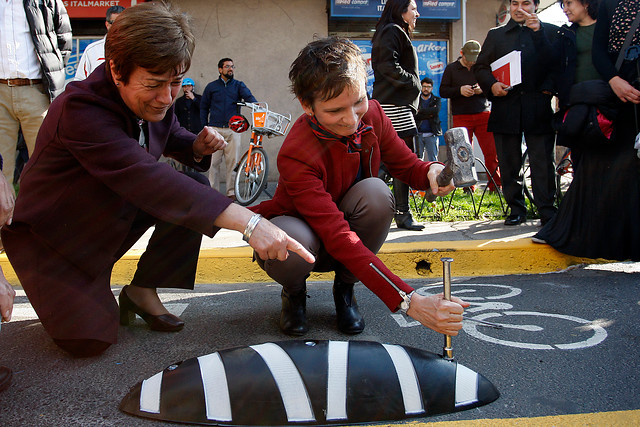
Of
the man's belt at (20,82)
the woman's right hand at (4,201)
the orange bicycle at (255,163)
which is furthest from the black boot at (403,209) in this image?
the woman's right hand at (4,201)

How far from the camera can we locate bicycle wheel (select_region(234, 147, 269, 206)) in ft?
22.8

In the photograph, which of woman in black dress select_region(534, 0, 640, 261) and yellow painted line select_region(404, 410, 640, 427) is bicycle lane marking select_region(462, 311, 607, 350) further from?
woman in black dress select_region(534, 0, 640, 261)

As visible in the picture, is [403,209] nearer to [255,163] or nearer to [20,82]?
[255,163]

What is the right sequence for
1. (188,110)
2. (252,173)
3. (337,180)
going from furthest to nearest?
(188,110)
(252,173)
(337,180)

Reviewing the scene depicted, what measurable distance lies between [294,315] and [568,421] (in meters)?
1.23

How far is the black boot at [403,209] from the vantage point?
4.60m

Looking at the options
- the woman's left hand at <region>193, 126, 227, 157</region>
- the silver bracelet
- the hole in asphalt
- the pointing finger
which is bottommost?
the hole in asphalt

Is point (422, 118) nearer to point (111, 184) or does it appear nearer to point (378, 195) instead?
point (378, 195)

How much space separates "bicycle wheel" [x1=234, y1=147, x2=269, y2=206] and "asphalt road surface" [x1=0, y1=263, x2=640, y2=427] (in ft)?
→ 11.8

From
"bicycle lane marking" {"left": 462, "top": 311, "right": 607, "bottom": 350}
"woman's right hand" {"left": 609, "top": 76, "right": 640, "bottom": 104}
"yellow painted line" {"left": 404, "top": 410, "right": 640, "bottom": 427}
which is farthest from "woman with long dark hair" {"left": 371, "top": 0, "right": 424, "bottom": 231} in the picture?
"yellow painted line" {"left": 404, "top": 410, "right": 640, "bottom": 427}

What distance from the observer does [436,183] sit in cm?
229

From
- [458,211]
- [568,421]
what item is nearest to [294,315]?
[568,421]

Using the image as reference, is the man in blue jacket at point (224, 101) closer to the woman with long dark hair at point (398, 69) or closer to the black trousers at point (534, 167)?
the woman with long dark hair at point (398, 69)

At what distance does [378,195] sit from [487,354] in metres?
0.81
